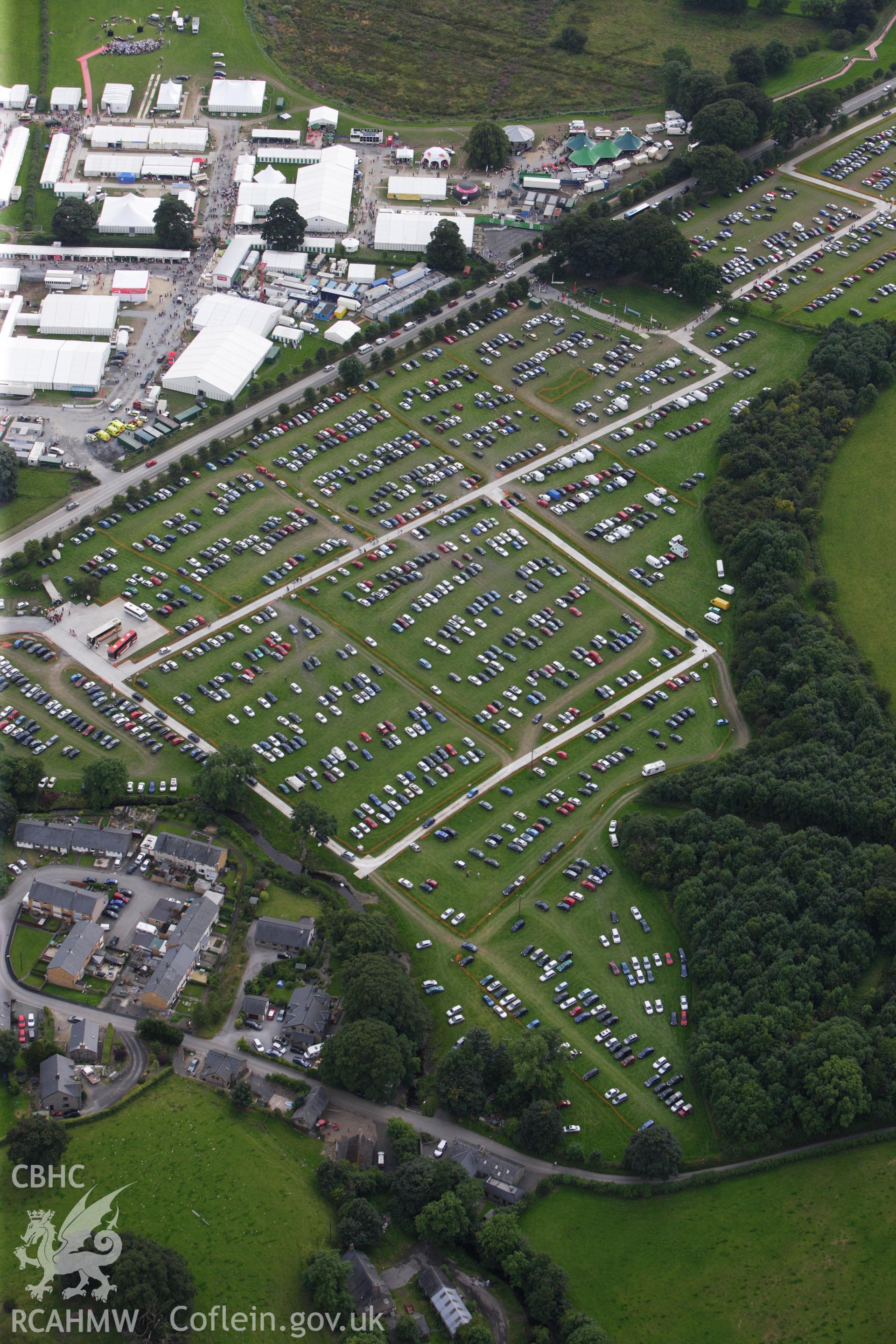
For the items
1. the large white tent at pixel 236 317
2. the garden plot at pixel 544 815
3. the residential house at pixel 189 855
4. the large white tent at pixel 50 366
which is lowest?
the residential house at pixel 189 855

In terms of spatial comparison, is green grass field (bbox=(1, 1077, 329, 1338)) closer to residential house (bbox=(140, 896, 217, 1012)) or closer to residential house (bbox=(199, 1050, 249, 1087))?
residential house (bbox=(199, 1050, 249, 1087))

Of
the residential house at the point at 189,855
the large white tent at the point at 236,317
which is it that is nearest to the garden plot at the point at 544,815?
the residential house at the point at 189,855

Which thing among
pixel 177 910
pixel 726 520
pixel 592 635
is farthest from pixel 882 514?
pixel 177 910

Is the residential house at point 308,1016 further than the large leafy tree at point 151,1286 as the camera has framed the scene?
Yes

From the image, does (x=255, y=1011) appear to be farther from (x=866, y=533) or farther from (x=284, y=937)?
(x=866, y=533)

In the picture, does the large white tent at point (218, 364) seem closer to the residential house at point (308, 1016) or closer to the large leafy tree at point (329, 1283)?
the residential house at point (308, 1016)

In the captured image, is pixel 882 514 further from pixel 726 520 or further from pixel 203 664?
pixel 203 664

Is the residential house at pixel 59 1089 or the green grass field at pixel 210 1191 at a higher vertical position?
the residential house at pixel 59 1089

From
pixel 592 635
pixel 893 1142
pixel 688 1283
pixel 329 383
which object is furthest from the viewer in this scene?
pixel 329 383
